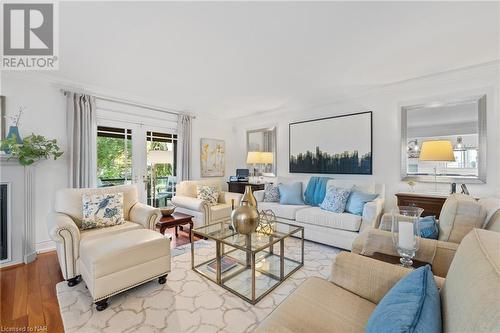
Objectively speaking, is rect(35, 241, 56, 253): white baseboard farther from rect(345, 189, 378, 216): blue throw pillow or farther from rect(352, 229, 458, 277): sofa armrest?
rect(345, 189, 378, 216): blue throw pillow

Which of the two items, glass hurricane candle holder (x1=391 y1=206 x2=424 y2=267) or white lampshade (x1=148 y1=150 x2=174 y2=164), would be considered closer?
glass hurricane candle holder (x1=391 y1=206 x2=424 y2=267)

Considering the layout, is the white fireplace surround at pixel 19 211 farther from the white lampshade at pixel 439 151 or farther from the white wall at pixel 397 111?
the white lampshade at pixel 439 151

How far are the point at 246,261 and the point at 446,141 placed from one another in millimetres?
2935

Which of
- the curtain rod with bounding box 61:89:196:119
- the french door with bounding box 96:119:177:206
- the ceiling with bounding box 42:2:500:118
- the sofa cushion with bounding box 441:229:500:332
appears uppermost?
the ceiling with bounding box 42:2:500:118

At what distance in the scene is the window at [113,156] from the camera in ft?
12.4

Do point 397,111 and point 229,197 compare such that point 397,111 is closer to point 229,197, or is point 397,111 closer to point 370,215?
point 370,215

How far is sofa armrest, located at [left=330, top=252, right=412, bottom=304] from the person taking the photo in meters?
1.22

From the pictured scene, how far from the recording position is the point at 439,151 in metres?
2.85

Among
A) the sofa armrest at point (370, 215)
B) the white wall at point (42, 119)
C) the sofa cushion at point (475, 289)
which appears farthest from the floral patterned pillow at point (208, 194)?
the sofa cushion at point (475, 289)

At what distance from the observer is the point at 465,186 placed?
2910 millimetres

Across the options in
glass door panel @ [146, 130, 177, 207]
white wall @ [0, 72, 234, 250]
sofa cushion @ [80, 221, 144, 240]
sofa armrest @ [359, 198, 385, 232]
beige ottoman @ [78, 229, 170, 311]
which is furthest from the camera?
glass door panel @ [146, 130, 177, 207]

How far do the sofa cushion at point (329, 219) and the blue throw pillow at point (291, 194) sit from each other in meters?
0.41

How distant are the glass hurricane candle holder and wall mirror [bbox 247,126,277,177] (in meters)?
3.45

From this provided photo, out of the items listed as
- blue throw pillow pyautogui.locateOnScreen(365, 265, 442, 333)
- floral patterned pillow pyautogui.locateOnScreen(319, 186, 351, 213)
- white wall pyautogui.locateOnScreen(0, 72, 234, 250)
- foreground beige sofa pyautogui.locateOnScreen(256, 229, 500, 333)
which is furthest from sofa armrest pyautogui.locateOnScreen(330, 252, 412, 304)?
white wall pyautogui.locateOnScreen(0, 72, 234, 250)
